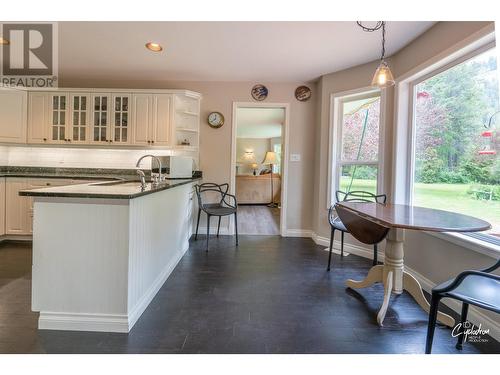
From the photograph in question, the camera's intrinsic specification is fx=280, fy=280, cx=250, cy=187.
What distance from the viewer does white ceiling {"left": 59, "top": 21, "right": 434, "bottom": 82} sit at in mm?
2521

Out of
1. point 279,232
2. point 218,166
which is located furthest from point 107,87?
point 279,232

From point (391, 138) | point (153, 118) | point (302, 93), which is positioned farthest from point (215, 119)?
point (391, 138)

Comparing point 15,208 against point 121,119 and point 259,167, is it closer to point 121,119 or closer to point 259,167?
point 121,119

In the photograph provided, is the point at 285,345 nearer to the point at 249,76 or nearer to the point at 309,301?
the point at 309,301

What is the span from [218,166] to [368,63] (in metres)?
2.37

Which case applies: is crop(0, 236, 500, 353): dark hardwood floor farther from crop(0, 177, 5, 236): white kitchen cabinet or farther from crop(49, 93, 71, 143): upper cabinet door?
crop(49, 93, 71, 143): upper cabinet door

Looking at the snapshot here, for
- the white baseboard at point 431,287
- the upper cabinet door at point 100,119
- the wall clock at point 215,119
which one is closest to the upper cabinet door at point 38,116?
the upper cabinet door at point 100,119

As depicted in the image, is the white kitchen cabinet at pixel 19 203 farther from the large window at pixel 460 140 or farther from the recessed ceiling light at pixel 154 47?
the large window at pixel 460 140

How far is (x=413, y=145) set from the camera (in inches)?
112

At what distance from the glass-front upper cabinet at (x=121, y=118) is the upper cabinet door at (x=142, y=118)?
10 cm

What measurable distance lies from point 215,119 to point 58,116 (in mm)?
2135

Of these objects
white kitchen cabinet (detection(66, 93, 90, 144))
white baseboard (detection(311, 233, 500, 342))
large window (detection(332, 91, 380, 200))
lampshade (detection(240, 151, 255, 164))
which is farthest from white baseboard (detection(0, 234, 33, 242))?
lampshade (detection(240, 151, 255, 164))

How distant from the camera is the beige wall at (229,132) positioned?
162 inches

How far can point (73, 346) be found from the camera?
157cm
